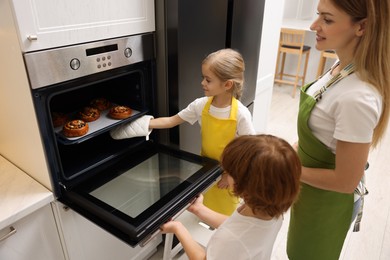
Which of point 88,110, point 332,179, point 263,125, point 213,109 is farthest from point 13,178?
point 263,125

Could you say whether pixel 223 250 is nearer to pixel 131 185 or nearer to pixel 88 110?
pixel 131 185

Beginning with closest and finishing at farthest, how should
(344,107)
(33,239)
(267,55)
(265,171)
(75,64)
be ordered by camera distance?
1. (265,171)
2. (344,107)
3. (75,64)
4. (33,239)
5. (267,55)

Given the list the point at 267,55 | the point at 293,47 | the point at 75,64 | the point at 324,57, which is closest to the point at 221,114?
the point at 75,64

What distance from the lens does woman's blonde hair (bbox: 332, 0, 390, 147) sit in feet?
2.67

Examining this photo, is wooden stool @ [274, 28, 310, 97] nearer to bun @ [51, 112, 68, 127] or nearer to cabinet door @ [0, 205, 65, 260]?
bun @ [51, 112, 68, 127]

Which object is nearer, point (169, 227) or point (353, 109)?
point (353, 109)

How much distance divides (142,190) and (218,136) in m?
0.38

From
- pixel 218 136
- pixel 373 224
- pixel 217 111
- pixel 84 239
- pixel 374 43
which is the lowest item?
pixel 373 224

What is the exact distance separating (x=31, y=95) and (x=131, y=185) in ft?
1.54

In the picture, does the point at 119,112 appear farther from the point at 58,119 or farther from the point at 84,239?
the point at 84,239

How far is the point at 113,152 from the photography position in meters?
1.29

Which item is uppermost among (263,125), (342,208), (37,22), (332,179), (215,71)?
(37,22)

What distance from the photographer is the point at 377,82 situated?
0.86m

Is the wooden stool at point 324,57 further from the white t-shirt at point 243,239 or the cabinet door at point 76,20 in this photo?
the white t-shirt at point 243,239
